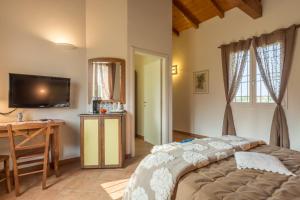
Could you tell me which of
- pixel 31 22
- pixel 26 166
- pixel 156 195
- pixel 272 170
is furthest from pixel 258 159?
pixel 31 22

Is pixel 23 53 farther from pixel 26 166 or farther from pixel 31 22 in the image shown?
pixel 26 166

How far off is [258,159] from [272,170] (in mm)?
137

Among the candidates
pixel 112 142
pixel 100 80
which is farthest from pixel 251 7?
pixel 112 142

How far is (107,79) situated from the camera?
3.53 meters

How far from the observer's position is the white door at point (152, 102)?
4.41 m

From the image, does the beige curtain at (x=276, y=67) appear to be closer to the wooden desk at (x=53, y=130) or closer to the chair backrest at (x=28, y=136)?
the wooden desk at (x=53, y=130)

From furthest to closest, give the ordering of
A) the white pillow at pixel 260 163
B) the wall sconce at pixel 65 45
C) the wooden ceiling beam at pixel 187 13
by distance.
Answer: the wooden ceiling beam at pixel 187 13 < the wall sconce at pixel 65 45 < the white pillow at pixel 260 163

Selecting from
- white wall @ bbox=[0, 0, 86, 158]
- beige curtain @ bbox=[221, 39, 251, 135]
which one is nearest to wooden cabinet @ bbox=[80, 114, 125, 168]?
white wall @ bbox=[0, 0, 86, 158]

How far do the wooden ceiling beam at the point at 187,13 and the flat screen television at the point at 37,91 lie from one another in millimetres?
3730

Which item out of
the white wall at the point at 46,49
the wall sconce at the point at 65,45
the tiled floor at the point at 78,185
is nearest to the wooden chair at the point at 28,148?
the tiled floor at the point at 78,185

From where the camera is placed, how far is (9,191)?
90.4 inches

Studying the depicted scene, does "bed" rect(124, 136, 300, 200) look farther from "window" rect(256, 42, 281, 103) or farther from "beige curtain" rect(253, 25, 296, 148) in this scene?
"window" rect(256, 42, 281, 103)

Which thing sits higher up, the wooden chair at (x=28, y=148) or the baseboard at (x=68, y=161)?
the wooden chair at (x=28, y=148)

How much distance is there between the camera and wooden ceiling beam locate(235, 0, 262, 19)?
11.8 ft
